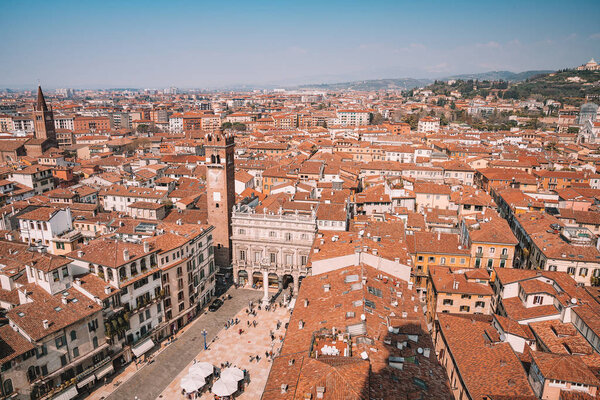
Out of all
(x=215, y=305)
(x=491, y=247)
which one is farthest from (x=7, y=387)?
(x=491, y=247)

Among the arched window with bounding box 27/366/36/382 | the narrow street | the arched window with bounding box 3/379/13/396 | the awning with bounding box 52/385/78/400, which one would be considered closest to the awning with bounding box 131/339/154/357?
the narrow street

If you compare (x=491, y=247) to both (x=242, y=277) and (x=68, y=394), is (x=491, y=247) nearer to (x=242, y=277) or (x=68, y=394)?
(x=242, y=277)

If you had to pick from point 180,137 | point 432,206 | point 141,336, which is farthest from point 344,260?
point 180,137

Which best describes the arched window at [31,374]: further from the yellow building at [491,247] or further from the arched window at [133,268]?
the yellow building at [491,247]

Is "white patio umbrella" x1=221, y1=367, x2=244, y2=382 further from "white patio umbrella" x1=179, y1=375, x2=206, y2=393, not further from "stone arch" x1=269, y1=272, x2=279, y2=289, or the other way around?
"stone arch" x1=269, y1=272, x2=279, y2=289

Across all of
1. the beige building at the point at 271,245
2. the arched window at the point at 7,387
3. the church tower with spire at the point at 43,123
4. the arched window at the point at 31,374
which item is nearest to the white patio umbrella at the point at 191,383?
the arched window at the point at 31,374
